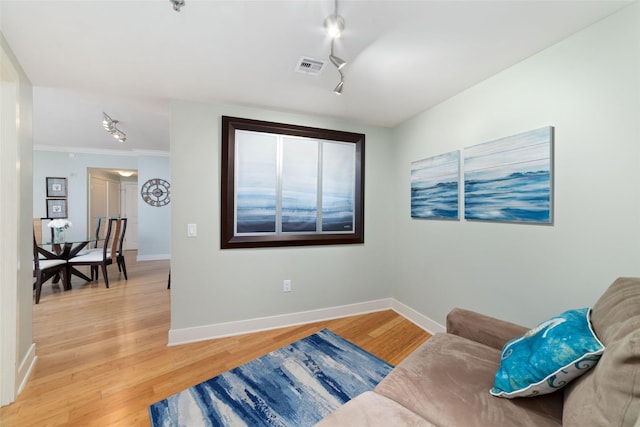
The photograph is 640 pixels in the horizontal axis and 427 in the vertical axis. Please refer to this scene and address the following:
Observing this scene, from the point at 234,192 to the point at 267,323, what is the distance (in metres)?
1.45

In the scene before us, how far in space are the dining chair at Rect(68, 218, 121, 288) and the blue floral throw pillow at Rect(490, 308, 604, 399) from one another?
16.9ft

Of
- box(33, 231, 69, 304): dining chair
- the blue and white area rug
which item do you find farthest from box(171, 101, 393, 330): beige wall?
box(33, 231, 69, 304): dining chair

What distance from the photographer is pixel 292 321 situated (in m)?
2.97

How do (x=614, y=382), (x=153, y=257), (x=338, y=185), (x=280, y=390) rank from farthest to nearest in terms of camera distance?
(x=153, y=257) → (x=338, y=185) → (x=280, y=390) → (x=614, y=382)

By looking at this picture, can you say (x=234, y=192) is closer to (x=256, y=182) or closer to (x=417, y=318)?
(x=256, y=182)

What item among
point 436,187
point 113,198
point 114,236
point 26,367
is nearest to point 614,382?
point 436,187

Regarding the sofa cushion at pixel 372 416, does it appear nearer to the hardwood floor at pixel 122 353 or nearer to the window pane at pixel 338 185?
the hardwood floor at pixel 122 353

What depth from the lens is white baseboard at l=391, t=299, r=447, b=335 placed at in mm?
2711

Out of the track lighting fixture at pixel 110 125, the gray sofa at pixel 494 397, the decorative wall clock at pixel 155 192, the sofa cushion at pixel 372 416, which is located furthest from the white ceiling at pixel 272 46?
the decorative wall clock at pixel 155 192

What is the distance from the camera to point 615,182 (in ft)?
4.81

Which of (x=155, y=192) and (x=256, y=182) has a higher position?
(x=155, y=192)

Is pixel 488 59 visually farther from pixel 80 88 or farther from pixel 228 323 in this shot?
pixel 80 88

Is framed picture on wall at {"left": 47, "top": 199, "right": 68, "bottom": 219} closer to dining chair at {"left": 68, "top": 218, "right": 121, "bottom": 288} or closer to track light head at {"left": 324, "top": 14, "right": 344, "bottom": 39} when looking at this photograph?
dining chair at {"left": 68, "top": 218, "right": 121, "bottom": 288}

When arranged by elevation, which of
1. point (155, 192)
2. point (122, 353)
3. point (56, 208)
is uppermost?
point (155, 192)
